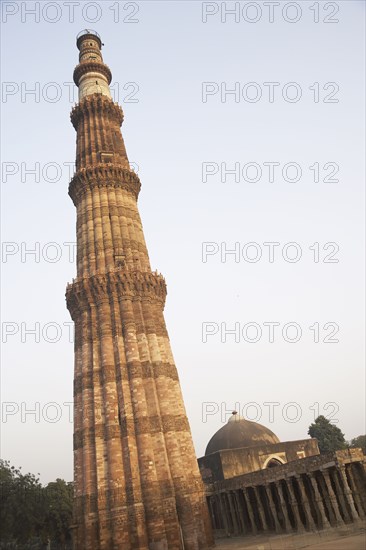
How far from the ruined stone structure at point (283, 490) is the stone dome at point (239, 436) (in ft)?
4.86

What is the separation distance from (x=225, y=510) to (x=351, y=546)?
15.6 meters

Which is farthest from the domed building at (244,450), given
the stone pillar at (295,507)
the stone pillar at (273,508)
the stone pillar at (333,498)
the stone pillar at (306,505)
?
the stone pillar at (333,498)

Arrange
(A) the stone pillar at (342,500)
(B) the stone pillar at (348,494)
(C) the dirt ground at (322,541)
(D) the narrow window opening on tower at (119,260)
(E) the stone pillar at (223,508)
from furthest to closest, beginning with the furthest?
(E) the stone pillar at (223,508) < (D) the narrow window opening on tower at (119,260) < (A) the stone pillar at (342,500) < (B) the stone pillar at (348,494) < (C) the dirt ground at (322,541)

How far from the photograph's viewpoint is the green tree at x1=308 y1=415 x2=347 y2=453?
2260 inches

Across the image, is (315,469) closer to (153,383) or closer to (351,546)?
(351,546)

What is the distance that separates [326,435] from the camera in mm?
58719

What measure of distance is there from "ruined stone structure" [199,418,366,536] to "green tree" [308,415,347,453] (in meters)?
20.9

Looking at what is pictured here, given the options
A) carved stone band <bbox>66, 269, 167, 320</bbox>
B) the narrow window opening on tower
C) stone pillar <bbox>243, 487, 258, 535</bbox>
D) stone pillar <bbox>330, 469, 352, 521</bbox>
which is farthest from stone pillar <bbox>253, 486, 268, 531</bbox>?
the narrow window opening on tower

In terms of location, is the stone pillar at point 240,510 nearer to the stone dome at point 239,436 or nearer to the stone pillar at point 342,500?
the stone pillar at point 342,500

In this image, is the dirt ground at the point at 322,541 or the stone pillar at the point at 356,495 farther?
the stone pillar at the point at 356,495

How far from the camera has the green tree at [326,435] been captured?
57397mm

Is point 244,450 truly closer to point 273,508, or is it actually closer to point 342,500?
point 273,508

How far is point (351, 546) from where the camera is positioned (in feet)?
53.7

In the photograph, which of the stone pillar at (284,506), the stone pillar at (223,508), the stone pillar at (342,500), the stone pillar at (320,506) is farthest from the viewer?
the stone pillar at (223,508)
